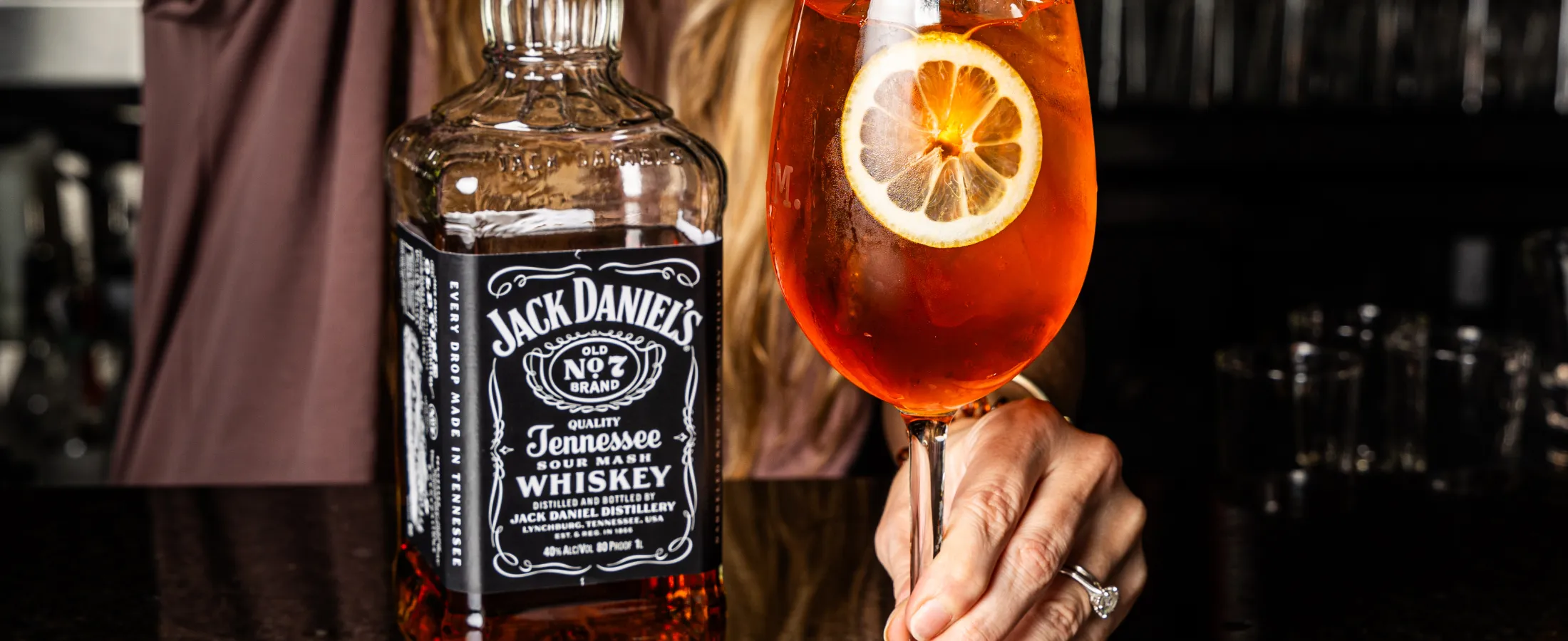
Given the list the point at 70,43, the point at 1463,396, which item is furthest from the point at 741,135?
the point at 70,43

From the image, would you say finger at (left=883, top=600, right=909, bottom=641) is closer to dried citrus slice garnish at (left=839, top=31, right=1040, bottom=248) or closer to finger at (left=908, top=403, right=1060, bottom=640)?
finger at (left=908, top=403, right=1060, bottom=640)

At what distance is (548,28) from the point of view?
679 mm

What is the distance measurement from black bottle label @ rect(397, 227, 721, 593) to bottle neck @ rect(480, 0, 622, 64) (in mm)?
101

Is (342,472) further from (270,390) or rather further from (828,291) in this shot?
(828,291)

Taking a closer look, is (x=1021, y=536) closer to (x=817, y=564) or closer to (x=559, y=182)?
(x=817, y=564)

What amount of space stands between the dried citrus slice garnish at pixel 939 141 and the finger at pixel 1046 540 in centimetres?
16

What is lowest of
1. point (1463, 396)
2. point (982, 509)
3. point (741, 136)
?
Answer: point (1463, 396)

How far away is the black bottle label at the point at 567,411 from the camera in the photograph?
64cm

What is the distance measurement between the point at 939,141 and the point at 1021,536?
194 millimetres

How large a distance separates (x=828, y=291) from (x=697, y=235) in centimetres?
12

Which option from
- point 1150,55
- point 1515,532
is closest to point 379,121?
point 1515,532

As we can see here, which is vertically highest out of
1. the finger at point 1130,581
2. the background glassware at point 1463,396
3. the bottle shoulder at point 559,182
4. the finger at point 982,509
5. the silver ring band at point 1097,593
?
the bottle shoulder at point 559,182

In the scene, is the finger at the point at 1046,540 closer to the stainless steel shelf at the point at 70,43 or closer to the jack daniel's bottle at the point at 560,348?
the jack daniel's bottle at the point at 560,348

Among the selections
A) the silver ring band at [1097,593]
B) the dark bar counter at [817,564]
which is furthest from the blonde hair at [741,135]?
the silver ring band at [1097,593]
